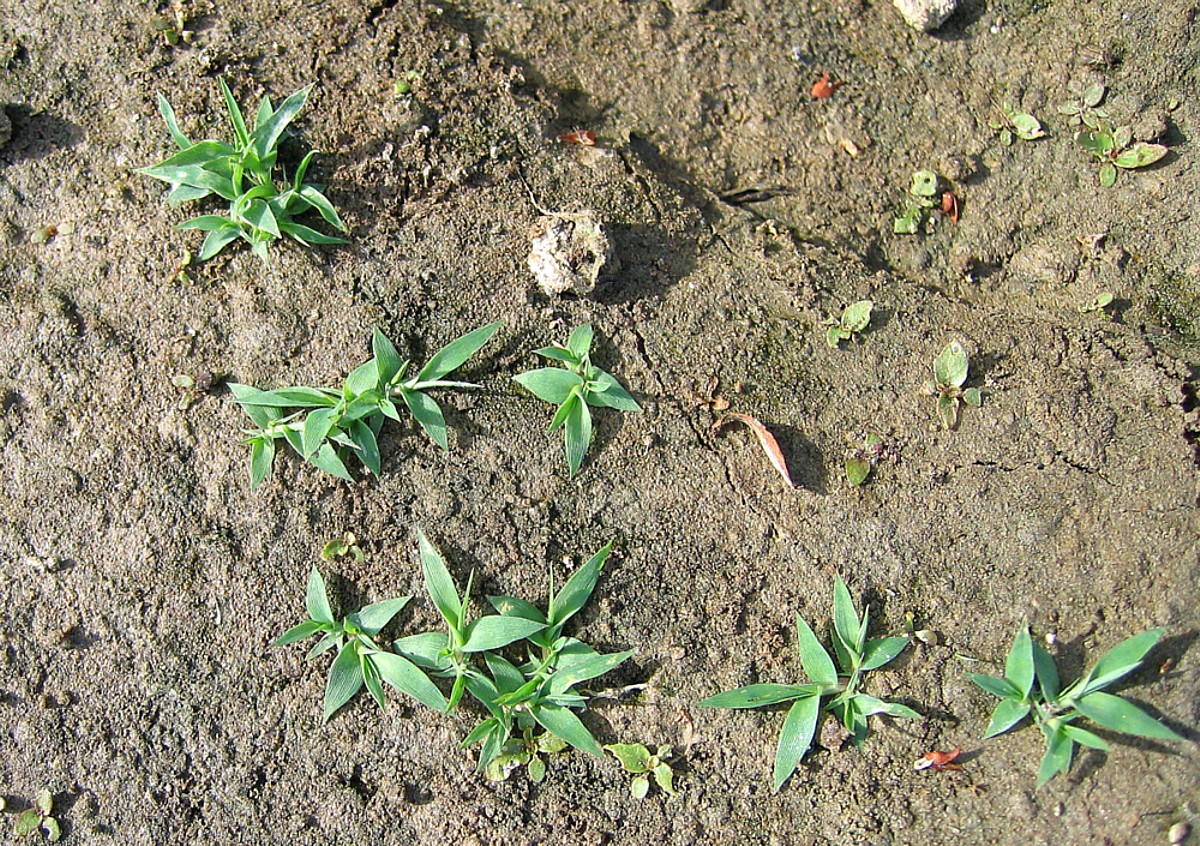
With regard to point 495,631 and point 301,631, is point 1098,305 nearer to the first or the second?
point 495,631

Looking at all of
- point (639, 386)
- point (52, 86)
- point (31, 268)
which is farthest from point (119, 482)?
point (639, 386)

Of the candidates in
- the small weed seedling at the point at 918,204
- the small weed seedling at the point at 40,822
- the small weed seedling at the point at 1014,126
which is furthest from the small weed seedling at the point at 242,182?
the small weed seedling at the point at 1014,126

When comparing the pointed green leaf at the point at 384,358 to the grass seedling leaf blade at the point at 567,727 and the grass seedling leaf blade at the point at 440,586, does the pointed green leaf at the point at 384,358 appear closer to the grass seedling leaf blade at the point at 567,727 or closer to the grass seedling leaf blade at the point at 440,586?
the grass seedling leaf blade at the point at 440,586

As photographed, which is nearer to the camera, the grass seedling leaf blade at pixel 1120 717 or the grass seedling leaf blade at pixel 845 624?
the grass seedling leaf blade at pixel 1120 717

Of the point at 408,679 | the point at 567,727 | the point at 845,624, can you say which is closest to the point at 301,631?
the point at 408,679

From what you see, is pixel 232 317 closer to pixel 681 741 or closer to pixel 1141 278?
pixel 681 741

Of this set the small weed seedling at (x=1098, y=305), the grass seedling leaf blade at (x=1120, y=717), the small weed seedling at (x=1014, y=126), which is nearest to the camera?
the grass seedling leaf blade at (x=1120, y=717)

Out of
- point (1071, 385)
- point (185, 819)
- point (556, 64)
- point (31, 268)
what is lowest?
point (185, 819)
